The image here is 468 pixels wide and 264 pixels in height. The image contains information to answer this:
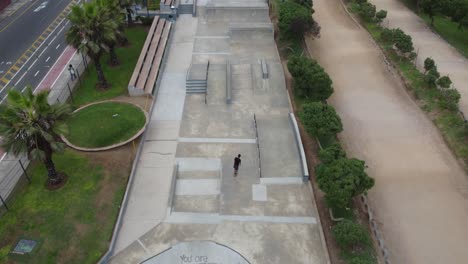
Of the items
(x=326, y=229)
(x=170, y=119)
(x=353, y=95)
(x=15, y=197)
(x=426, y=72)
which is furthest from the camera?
(x=426, y=72)

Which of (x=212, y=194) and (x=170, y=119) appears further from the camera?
(x=170, y=119)

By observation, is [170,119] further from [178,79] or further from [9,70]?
[9,70]

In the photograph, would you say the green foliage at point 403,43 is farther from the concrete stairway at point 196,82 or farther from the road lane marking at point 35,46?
the road lane marking at point 35,46

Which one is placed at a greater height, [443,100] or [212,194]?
[443,100]

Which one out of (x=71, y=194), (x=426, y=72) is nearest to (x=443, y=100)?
(x=426, y=72)

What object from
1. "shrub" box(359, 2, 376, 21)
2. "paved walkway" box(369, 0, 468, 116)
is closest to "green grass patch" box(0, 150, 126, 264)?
"paved walkway" box(369, 0, 468, 116)

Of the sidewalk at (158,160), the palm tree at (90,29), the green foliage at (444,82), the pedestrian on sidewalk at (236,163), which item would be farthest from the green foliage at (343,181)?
the palm tree at (90,29)
